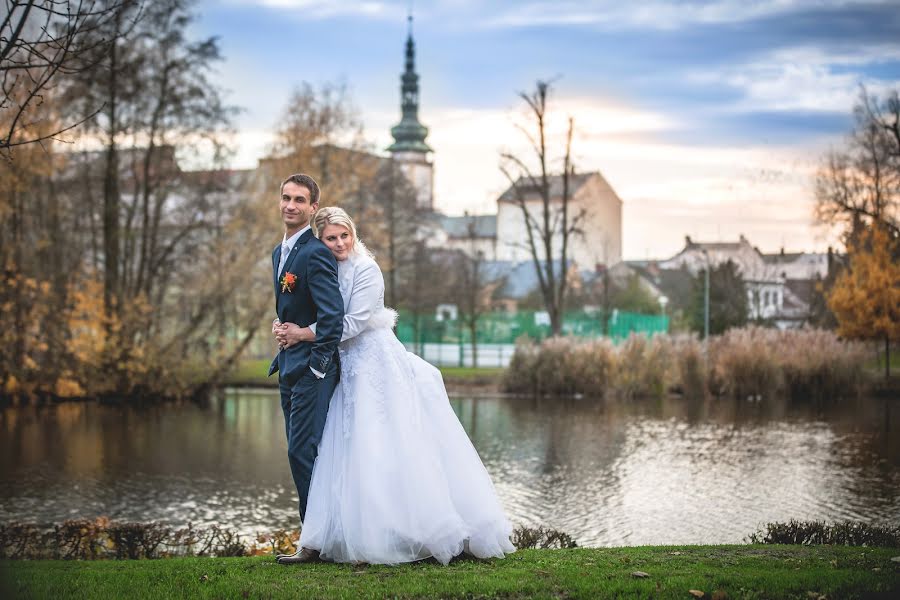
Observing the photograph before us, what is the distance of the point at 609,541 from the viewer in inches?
444

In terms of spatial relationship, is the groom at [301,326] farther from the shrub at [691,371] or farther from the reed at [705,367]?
the shrub at [691,371]

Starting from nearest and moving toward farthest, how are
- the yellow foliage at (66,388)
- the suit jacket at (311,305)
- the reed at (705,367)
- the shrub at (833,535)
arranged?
1. the suit jacket at (311,305)
2. the shrub at (833,535)
3. the yellow foliage at (66,388)
4. the reed at (705,367)

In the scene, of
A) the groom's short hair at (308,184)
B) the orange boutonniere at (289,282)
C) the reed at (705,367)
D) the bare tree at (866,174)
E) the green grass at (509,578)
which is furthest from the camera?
the bare tree at (866,174)

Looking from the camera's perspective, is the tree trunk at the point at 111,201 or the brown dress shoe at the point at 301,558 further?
the tree trunk at the point at 111,201

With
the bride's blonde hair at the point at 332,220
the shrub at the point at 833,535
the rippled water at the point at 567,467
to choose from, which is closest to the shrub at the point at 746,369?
the rippled water at the point at 567,467

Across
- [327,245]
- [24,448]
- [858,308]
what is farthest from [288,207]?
[858,308]

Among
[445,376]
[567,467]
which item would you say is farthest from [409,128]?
[567,467]

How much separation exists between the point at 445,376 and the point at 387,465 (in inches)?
1190

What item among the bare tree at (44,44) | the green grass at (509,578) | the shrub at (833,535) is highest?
the bare tree at (44,44)

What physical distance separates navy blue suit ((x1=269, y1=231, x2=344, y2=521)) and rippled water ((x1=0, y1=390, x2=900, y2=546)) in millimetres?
5181

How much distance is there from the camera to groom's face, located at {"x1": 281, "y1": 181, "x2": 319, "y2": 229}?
7102 mm

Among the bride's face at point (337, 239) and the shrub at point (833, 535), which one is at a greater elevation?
the bride's face at point (337, 239)

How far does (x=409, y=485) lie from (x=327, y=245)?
1.70 meters

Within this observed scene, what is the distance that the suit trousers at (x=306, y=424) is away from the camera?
6.93 metres
